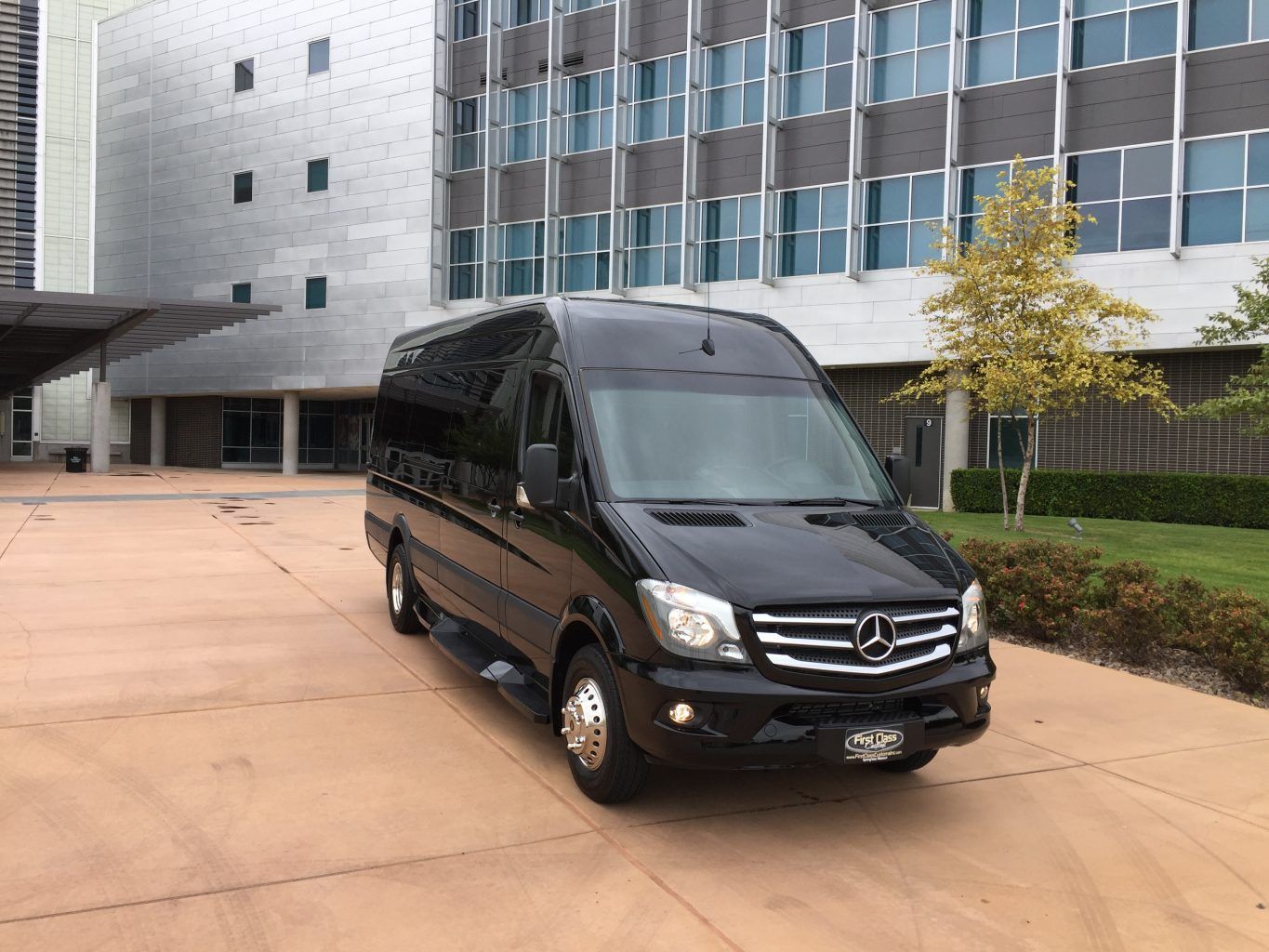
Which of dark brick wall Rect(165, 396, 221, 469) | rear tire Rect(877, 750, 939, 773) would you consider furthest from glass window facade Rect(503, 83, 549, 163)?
rear tire Rect(877, 750, 939, 773)

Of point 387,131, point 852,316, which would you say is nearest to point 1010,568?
point 852,316

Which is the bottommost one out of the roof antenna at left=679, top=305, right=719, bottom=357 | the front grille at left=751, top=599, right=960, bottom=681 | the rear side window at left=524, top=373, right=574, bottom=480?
the front grille at left=751, top=599, right=960, bottom=681

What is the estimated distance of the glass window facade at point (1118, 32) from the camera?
23.8 m

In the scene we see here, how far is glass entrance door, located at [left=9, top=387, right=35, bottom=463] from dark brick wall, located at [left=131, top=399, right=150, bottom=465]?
19.7 ft

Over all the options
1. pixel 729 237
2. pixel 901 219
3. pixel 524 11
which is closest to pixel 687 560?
pixel 901 219

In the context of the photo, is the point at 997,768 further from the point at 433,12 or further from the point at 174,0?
the point at 174,0

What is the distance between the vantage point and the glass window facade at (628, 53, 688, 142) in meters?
31.4

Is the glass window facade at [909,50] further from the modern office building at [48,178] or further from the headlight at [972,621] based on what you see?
the modern office building at [48,178]

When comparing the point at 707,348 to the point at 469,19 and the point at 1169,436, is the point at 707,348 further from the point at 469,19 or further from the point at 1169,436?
the point at 469,19

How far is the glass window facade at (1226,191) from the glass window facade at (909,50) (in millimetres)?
6314

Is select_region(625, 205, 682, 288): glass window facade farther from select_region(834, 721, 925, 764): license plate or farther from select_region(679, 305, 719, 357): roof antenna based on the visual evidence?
select_region(834, 721, 925, 764): license plate

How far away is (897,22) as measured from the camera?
90.2 feet

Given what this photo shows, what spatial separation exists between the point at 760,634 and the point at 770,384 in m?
1.98

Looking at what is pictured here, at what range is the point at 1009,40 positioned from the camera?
2588 cm
